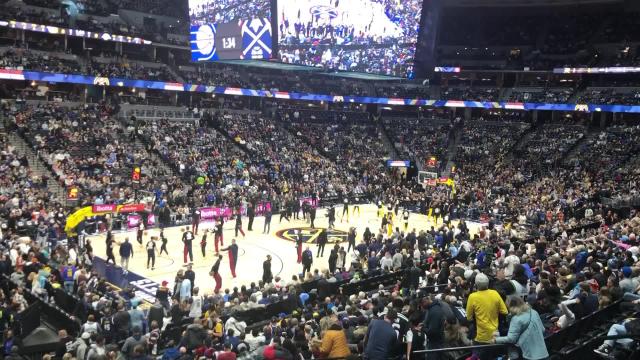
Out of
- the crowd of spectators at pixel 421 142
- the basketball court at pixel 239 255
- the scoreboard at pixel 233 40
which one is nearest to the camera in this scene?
the basketball court at pixel 239 255

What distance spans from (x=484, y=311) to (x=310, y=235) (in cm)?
1952

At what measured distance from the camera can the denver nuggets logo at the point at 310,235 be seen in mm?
24766

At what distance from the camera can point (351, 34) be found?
40.2 metres

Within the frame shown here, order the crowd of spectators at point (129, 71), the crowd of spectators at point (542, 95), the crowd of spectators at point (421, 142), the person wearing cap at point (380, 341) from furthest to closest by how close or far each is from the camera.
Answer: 1. the crowd of spectators at point (421, 142)
2. the crowd of spectators at point (542, 95)
3. the crowd of spectators at point (129, 71)
4. the person wearing cap at point (380, 341)

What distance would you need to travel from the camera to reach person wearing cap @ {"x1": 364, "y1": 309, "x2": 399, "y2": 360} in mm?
6609

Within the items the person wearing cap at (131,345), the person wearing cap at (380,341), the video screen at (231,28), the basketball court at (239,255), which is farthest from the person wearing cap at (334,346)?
the video screen at (231,28)

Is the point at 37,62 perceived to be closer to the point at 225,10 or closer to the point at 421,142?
the point at 225,10

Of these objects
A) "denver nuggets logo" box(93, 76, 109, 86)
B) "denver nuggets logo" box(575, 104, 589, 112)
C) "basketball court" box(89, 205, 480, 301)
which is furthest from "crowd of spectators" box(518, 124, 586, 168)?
"denver nuggets logo" box(93, 76, 109, 86)

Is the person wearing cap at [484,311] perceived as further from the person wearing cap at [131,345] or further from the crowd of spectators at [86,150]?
the crowd of spectators at [86,150]

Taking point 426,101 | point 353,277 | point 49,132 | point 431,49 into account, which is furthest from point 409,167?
point 353,277

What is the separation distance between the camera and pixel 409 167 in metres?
45.6

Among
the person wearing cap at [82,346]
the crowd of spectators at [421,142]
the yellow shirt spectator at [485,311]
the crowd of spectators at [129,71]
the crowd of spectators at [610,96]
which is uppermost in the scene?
the crowd of spectators at [129,71]

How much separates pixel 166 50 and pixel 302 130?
13314 millimetres

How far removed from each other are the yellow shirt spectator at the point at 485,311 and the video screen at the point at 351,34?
33.8 metres
